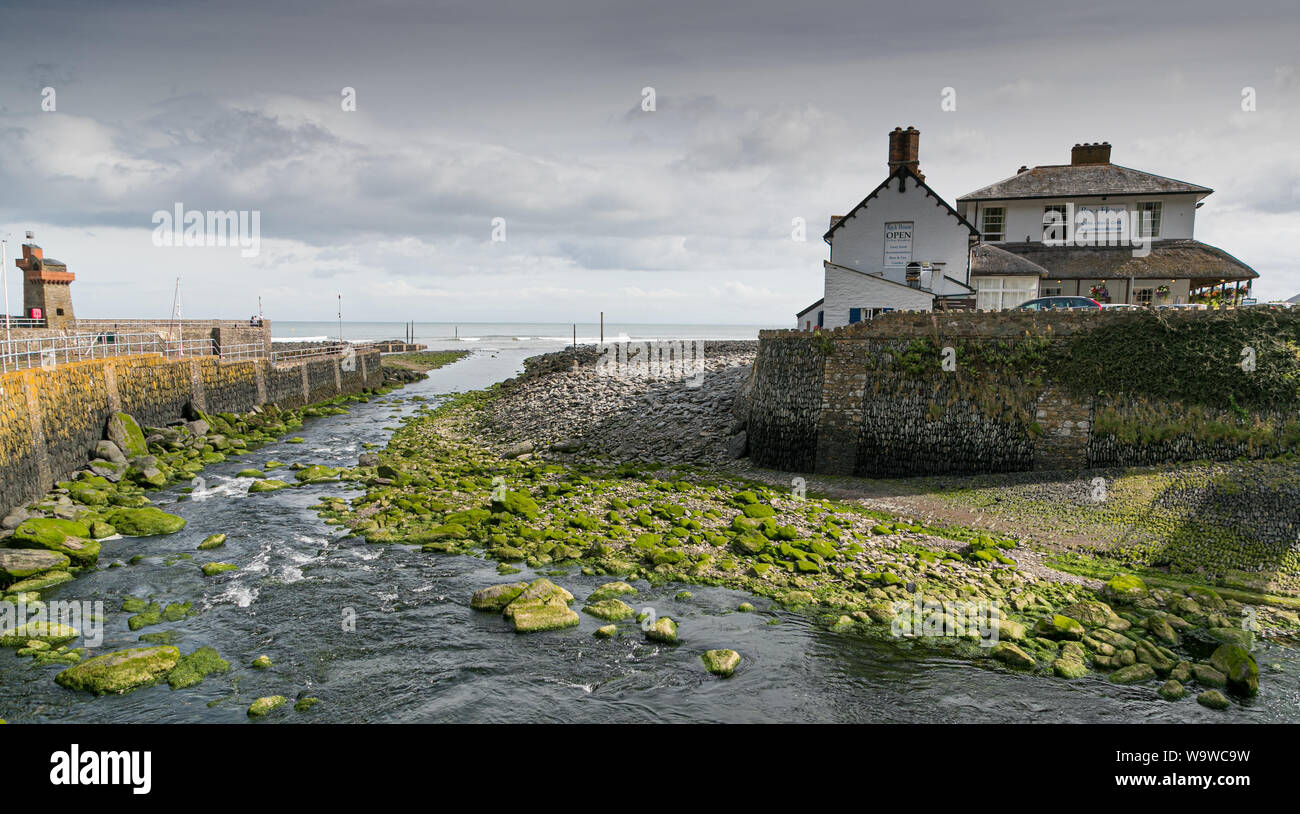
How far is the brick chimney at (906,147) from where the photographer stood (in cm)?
3131

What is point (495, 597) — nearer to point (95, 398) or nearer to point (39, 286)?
point (95, 398)

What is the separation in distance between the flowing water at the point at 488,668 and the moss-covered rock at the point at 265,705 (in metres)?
0.15

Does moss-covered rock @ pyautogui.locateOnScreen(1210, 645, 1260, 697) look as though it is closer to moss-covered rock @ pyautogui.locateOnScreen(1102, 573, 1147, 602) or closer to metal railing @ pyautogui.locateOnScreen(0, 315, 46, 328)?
moss-covered rock @ pyautogui.locateOnScreen(1102, 573, 1147, 602)

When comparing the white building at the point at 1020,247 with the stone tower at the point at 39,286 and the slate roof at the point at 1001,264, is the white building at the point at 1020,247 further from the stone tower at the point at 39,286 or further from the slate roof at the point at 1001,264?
the stone tower at the point at 39,286

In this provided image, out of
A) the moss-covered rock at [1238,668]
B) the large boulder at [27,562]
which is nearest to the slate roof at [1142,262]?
the moss-covered rock at [1238,668]

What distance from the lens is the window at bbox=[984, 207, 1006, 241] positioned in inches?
1403

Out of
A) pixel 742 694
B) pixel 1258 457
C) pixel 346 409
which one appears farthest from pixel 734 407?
pixel 346 409

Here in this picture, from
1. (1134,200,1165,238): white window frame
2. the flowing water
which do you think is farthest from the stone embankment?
(1134,200,1165,238): white window frame

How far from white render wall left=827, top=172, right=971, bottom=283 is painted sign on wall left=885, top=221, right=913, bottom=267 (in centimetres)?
18

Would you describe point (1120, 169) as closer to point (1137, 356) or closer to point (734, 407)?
point (1137, 356)

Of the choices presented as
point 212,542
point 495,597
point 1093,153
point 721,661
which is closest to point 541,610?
point 495,597
